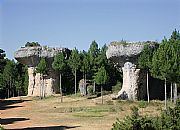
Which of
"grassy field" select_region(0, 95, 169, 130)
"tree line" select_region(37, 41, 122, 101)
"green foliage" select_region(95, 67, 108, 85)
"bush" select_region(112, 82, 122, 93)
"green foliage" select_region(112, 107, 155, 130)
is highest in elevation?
"tree line" select_region(37, 41, 122, 101)

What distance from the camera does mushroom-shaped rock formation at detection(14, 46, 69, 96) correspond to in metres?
52.2

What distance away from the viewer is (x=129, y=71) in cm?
4281

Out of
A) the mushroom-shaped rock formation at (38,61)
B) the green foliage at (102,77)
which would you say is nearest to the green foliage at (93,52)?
Answer: the mushroom-shaped rock formation at (38,61)

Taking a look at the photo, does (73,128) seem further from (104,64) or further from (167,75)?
(104,64)

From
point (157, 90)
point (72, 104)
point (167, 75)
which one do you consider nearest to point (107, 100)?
point (72, 104)

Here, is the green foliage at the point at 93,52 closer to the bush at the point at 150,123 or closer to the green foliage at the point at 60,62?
the green foliage at the point at 60,62

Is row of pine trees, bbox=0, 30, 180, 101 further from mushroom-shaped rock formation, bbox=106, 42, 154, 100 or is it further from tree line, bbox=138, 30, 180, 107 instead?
mushroom-shaped rock formation, bbox=106, 42, 154, 100

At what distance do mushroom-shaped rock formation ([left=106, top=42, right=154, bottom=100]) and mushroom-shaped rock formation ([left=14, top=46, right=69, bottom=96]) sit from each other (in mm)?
11409

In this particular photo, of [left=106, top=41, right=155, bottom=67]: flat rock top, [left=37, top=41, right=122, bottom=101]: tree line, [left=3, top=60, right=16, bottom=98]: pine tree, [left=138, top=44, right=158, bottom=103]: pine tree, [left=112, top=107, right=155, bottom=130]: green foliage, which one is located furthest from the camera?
[left=3, top=60, right=16, bottom=98]: pine tree

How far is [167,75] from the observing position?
2950 cm

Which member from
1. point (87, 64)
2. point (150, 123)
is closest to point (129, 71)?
point (87, 64)

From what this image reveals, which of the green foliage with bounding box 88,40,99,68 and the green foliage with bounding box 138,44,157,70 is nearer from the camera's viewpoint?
the green foliage with bounding box 138,44,157,70

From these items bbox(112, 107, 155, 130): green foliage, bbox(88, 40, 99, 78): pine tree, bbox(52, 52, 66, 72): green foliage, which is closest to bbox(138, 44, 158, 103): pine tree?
bbox(88, 40, 99, 78): pine tree

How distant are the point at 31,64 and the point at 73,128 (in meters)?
32.3
